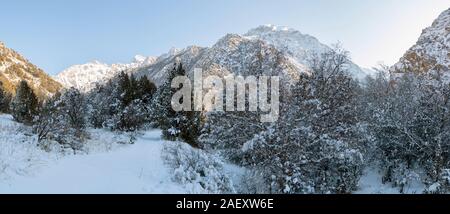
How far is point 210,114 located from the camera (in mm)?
16703

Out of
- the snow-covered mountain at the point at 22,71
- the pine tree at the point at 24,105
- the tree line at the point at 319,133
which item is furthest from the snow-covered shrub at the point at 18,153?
the snow-covered mountain at the point at 22,71

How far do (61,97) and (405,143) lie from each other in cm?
2073

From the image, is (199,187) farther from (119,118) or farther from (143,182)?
(119,118)

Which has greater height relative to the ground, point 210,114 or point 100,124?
point 210,114

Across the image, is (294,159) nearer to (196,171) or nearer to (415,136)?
(196,171)

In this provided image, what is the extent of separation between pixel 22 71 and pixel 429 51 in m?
111

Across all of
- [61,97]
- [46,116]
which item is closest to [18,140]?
[46,116]

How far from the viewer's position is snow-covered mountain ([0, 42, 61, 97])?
4359 inches

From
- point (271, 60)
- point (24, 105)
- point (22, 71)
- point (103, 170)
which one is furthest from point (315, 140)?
point (22, 71)

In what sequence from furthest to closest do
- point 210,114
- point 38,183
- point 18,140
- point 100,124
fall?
point 100,124 → point 210,114 → point 18,140 → point 38,183

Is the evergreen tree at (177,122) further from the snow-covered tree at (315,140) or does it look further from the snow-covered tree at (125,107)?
the snow-covered tree at (315,140)

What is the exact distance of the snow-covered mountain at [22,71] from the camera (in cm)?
11071
